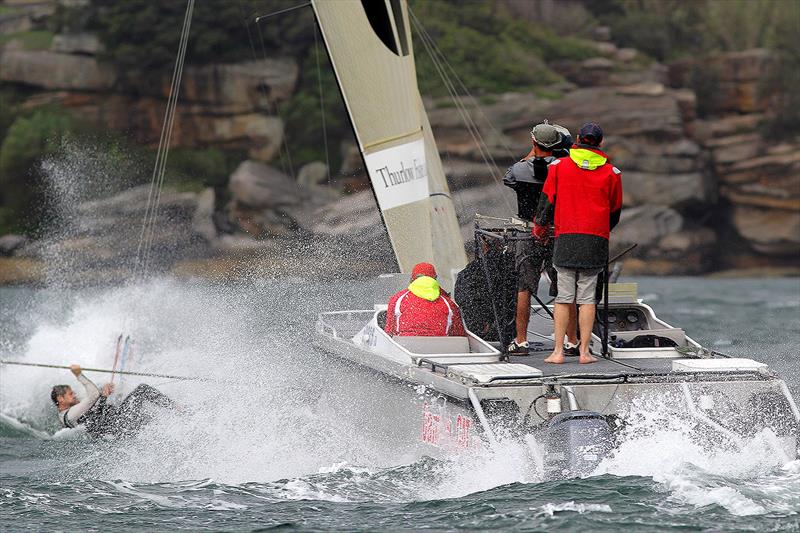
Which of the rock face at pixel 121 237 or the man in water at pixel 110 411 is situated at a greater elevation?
the rock face at pixel 121 237

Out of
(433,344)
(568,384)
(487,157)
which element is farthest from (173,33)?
(568,384)

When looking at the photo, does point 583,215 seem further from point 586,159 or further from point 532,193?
point 532,193

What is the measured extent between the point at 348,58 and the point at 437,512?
25.2 feet

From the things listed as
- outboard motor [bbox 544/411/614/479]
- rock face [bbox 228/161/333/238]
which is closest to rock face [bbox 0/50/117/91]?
rock face [bbox 228/161/333/238]

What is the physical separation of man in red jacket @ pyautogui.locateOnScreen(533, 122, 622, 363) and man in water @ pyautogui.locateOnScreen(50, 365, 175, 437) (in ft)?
16.1

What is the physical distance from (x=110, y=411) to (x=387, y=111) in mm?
4618

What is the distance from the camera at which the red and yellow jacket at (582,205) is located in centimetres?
1020

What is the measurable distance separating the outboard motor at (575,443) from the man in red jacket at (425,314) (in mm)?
2058

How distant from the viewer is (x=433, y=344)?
1078 centimetres

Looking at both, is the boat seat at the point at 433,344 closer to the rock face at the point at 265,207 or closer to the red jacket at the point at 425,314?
the red jacket at the point at 425,314

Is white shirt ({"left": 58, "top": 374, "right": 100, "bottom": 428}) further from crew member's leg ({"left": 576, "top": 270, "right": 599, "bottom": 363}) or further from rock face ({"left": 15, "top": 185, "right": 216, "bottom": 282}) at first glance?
rock face ({"left": 15, "top": 185, "right": 216, "bottom": 282})

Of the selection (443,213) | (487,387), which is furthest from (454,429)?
(443,213)

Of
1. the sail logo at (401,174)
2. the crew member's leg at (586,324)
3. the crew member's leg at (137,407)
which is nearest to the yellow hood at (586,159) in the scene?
the crew member's leg at (586,324)

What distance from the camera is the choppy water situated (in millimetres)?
8250
